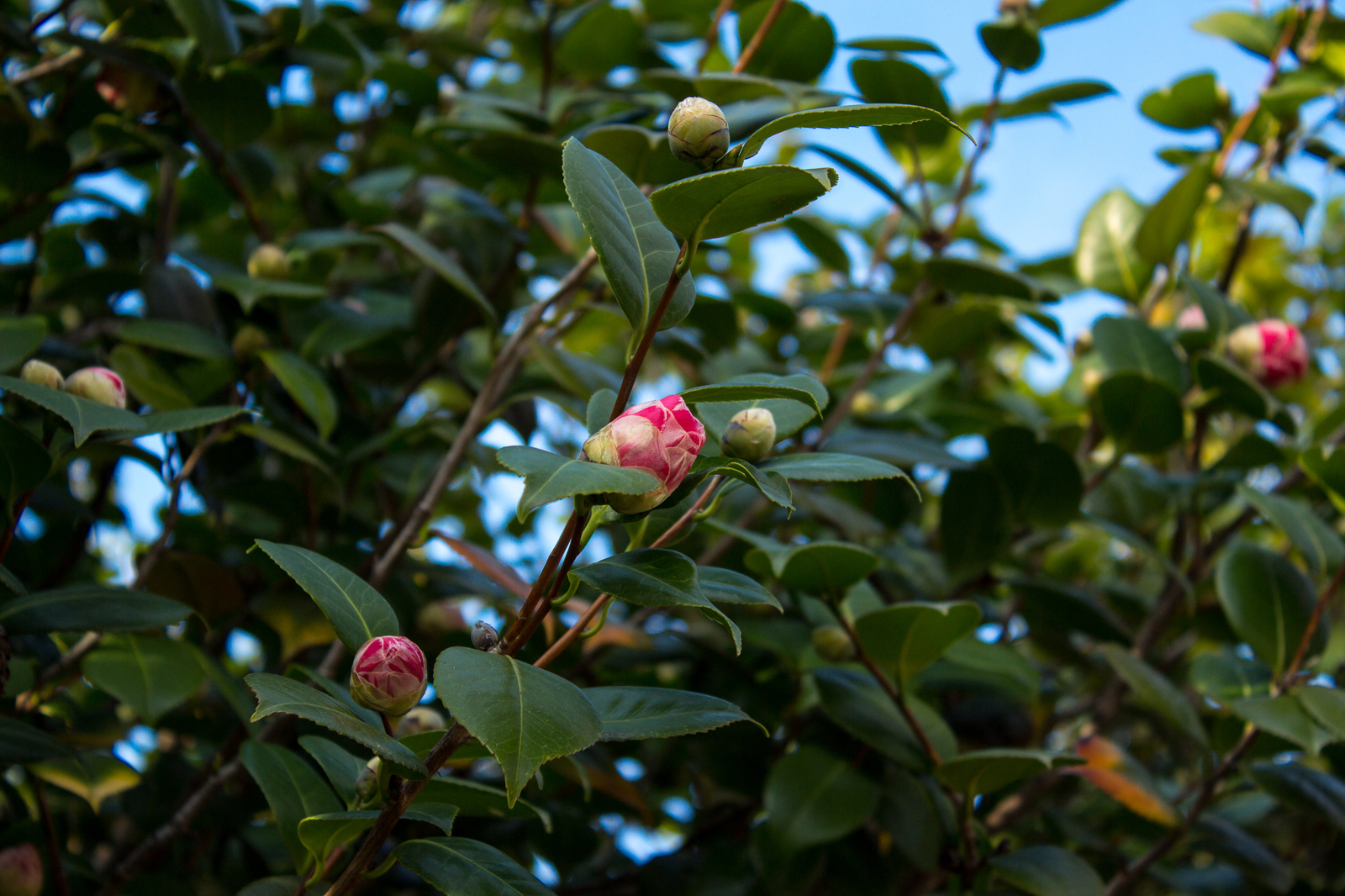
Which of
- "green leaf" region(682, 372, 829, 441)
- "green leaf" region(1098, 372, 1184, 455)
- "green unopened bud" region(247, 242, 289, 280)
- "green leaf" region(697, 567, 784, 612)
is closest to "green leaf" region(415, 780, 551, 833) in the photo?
"green leaf" region(697, 567, 784, 612)

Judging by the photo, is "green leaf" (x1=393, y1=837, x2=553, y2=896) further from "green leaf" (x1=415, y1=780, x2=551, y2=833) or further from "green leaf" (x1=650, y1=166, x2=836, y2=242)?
"green leaf" (x1=650, y1=166, x2=836, y2=242)

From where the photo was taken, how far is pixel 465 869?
24.8 inches

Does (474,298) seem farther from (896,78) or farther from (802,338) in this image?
(802,338)

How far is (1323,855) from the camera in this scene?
1684mm

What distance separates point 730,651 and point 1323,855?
121 cm

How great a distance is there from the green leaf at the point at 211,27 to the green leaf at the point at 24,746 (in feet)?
2.34

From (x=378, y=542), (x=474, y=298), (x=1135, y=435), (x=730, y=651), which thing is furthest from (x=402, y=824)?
(x=1135, y=435)

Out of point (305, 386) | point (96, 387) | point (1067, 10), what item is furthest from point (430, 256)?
point (1067, 10)

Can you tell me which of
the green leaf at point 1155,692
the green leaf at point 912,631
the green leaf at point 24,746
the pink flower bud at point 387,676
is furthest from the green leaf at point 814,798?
the green leaf at point 24,746

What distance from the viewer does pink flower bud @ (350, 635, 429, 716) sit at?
2.00 feet

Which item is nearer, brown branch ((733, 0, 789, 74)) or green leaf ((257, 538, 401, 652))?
green leaf ((257, 538, 401, 652))

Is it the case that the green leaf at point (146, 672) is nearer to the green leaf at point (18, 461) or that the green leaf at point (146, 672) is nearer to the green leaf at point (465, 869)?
the green leaf at point (18, 461)

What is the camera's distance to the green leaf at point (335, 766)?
0.71 metres

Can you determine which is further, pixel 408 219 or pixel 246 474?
pixel 408 219
